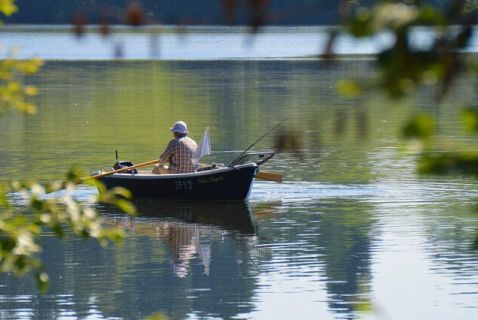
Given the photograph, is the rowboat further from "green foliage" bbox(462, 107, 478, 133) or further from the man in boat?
"green foliage" bbox(462, 107, 478, 133)

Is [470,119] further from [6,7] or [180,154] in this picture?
[180,154]

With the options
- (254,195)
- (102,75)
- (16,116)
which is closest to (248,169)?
(254,195)

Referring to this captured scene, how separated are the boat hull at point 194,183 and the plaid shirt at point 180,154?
0.70 ft

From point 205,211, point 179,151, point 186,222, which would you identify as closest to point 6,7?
point 186,222

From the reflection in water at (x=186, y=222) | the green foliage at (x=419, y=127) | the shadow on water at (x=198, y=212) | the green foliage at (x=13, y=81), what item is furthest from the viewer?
the shadow on water at (x=198, y=212)

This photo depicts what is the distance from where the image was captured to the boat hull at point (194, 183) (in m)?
20.7

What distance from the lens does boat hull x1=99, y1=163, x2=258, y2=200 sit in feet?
68.0

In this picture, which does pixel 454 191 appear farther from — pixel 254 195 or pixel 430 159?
pixel 430 159

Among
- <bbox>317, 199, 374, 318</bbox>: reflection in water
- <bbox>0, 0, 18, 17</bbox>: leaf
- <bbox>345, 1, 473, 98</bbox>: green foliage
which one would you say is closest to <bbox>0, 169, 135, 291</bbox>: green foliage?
<bbox>0, 0, 18, 17</bbox>: leaf

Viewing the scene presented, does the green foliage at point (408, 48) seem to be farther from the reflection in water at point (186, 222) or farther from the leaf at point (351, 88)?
the reflection in water at point (186, 222)

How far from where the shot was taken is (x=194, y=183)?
21.0m

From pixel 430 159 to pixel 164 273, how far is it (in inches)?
534

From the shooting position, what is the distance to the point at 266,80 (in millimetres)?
59906

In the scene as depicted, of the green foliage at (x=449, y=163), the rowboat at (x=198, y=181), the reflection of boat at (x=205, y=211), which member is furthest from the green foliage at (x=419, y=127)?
the rowboat at (x=198, y=181)
